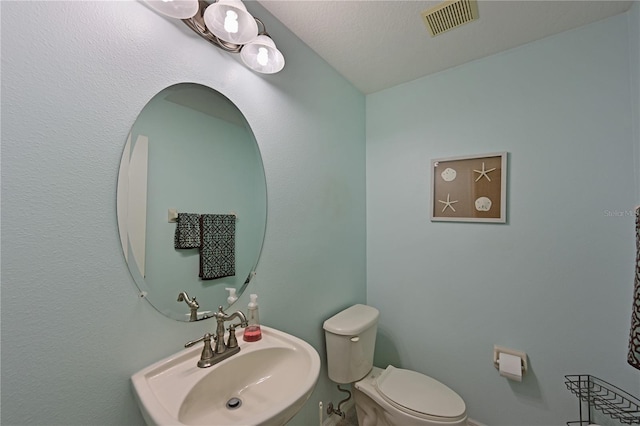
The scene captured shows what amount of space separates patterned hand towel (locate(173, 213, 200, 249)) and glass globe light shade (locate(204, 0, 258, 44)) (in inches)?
27.2

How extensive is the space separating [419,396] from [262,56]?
186 centimetres

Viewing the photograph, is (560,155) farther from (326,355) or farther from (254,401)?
(254,401)

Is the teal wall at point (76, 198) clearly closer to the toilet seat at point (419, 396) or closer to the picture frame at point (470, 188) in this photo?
the toilet seat at point (419, 396)

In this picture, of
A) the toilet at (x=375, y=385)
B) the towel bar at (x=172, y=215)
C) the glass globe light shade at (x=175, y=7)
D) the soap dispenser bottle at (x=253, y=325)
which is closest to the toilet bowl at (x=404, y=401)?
the toilet at (x=375, y=385)

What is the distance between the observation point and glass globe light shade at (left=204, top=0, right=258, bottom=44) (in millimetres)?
919

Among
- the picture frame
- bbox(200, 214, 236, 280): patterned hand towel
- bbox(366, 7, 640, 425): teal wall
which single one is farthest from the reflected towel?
bbox(200, 214, 236, 280): patterned hand towel

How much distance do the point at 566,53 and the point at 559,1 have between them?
32 cm

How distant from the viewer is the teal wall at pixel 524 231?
1.30 metres

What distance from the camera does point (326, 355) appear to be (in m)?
1.62

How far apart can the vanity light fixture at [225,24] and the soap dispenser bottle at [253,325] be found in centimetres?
103

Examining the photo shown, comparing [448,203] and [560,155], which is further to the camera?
[448,203]

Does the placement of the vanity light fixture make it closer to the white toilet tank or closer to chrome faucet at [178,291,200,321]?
chrome faucet at [178,291,200,321]

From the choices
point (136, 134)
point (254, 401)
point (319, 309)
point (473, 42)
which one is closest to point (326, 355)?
point (319, 309)

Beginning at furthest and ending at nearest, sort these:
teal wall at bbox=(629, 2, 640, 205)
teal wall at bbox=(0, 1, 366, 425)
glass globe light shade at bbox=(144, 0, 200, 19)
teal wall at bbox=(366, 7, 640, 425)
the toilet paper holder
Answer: the toilet paper holder
teal wall at bbox=(366, 7, 640, 425)
teal wall at bbox=(629, 2, 640, 205)
glass globe light shade at bbox=(144, 0, 200, 19)
teal wall at bbox=(0, 1, 366, 425)
